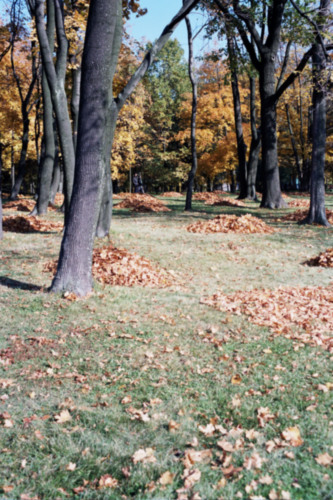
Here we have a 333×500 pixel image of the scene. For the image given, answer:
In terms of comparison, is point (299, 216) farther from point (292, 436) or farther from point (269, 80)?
point (292, 436)

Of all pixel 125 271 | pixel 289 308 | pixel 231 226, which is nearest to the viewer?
pixel 289 308

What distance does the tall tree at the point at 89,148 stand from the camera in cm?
626

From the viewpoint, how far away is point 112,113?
8.63 m

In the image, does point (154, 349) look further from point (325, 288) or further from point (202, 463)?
point (325, 288)

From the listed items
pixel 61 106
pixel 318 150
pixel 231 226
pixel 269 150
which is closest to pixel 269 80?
pixel 269 150

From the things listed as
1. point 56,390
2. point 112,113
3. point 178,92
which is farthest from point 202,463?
point 178,92

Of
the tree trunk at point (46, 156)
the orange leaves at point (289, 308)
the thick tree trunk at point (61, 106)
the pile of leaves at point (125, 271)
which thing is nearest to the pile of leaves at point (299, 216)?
the orange leaves at point (289, 308)

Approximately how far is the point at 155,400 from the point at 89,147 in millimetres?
4144

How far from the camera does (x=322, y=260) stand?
358 inches

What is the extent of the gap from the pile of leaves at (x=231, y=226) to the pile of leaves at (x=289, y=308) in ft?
16.6

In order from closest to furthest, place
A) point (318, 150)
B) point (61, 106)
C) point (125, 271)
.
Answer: point (125, 271)
point (61, 106)
point (318, 150)

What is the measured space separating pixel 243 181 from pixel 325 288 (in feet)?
51.7

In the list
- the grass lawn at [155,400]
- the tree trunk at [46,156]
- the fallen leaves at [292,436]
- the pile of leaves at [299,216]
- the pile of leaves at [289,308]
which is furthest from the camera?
the tree trunk at [46,156]

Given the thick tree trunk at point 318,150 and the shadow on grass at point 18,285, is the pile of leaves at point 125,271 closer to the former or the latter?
the shadow on grass at point 18,285
